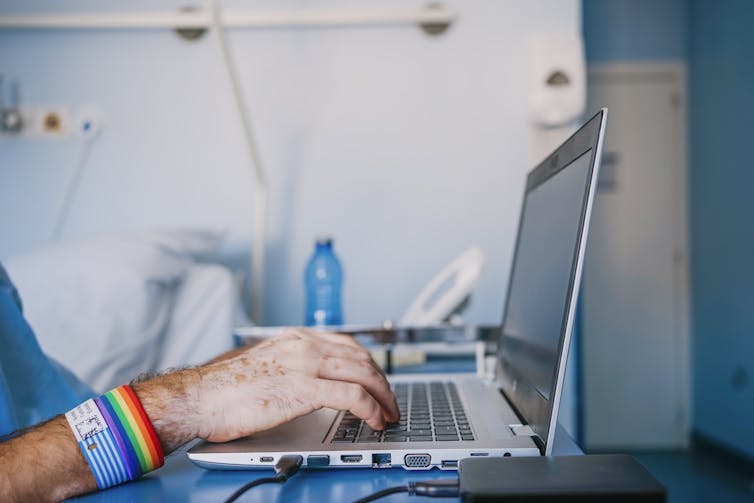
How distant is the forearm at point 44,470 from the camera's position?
55 centimetres

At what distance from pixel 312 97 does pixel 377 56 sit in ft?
0.83

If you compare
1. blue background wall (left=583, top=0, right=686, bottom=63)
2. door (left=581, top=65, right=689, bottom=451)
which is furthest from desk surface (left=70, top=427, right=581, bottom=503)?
blue background wall (left=583, top=0, right=686, bottom=63)

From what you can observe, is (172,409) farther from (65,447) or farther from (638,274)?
(638,274)

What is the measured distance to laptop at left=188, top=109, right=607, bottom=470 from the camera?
569 millimetres

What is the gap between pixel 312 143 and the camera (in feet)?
7.54

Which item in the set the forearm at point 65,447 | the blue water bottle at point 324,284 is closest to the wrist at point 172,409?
→ the forearm at point 65,447

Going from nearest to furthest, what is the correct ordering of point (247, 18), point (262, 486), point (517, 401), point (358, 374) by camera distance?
point (262, 486), point (358, 374), point (517, 401), point (247, 18)

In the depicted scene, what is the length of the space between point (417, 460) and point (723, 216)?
314 cm

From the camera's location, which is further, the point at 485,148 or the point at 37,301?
the point at 485,148

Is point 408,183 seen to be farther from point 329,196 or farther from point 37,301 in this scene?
point 37,301

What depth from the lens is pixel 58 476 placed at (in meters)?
0.55

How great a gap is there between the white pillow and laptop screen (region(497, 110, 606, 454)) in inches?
33.7

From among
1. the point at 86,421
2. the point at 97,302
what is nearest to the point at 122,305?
the point at 97,302

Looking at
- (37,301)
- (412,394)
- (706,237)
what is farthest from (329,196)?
(706,237)
